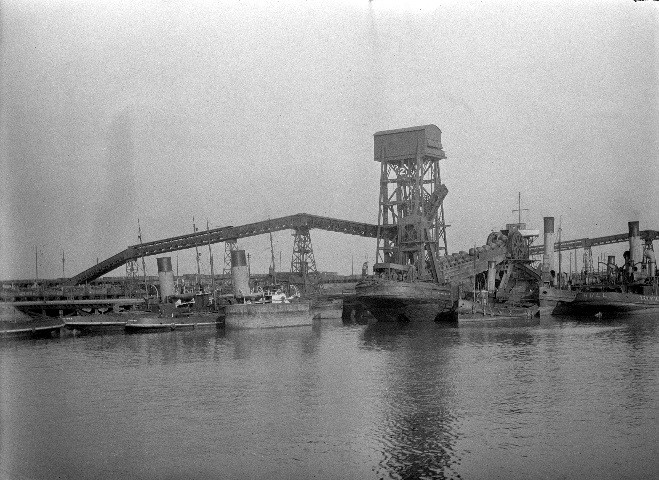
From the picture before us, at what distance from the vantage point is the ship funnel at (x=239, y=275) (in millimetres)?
62188

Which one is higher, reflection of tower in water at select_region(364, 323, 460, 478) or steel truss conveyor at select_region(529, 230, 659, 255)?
steel truss conveyor at select_region(529, 230, 659, 255)

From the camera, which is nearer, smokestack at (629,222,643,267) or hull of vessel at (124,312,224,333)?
hull of vessel at (124,312,224,333)

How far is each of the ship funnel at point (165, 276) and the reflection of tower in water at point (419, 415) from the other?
2939 cm

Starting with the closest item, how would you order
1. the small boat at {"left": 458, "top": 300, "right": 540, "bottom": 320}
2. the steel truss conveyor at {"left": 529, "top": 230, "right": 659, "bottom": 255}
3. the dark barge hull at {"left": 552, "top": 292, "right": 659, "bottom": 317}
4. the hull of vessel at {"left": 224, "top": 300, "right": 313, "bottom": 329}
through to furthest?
the hull of vessel at {"left": 224, "top": 300, "right": 313, "bottom": 329}, the small boat at {"left": 458, "top": 300, "right": 540, "bottom": 320}, the dark barge hull at {"left": 552, "top": 292, "right": 659, "bottom": 317}, the steel truss conveyor at {"left": 529, "top": 230, "right": 659, "bottom": 255}

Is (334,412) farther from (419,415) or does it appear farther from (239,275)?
(239,275)

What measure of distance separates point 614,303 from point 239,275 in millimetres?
41399

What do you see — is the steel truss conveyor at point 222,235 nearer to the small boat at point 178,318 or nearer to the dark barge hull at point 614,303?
the small boat at point 178,318

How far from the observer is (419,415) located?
24.5m

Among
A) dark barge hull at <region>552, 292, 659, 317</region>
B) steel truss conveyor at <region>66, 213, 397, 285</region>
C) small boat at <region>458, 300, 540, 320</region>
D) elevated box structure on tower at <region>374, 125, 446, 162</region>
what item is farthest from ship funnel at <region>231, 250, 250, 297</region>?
dark barge hull at <region>552, 292, 659, 317</region>

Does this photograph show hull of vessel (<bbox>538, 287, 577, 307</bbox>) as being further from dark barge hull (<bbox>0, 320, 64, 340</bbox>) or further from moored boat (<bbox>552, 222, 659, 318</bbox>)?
dark barge hull (<bbox>0, 320, 64, 340</bbox>)

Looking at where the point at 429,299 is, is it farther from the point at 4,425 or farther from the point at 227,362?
the point at 4,425

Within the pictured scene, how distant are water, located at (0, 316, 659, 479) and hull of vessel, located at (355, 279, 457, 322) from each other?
856 inches

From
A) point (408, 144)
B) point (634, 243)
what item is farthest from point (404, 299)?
point (634, 243)

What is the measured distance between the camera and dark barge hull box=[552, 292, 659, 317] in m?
76.4
